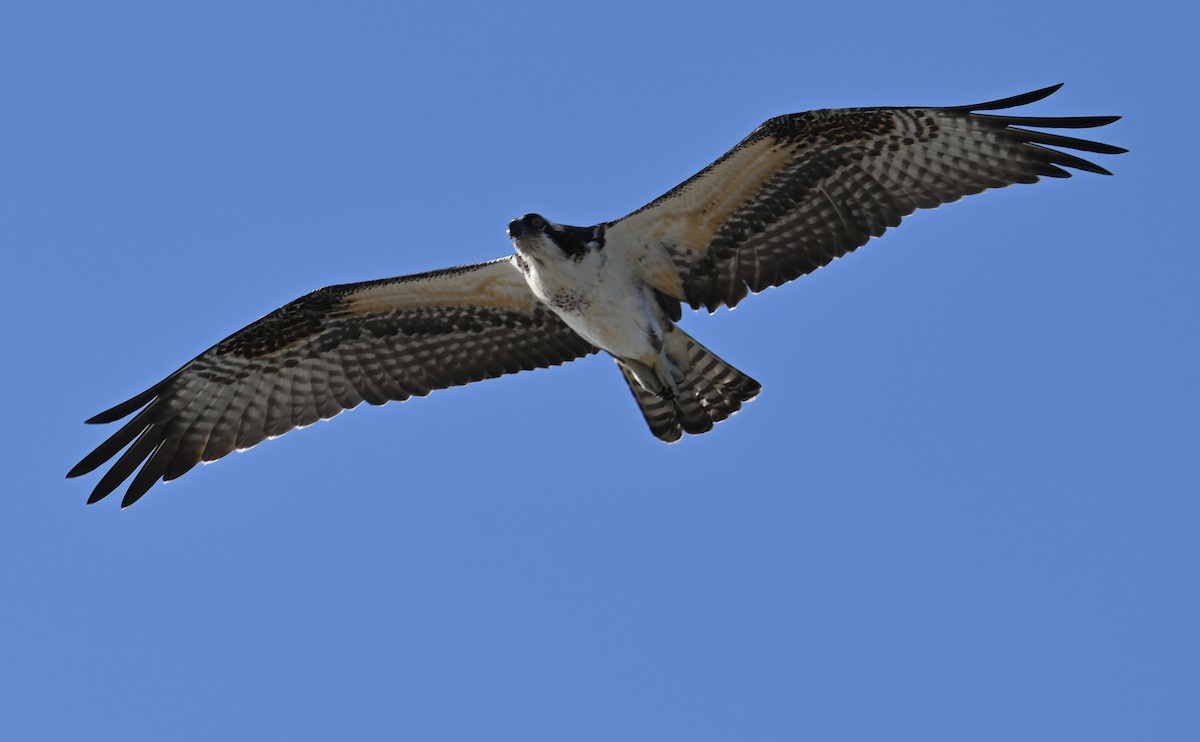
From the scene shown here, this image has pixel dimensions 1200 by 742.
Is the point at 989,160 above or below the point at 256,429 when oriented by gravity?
above

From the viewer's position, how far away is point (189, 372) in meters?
12.8

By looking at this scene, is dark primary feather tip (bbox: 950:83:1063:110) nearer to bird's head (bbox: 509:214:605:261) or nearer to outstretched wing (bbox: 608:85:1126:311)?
outstretched wing (bbox: 608:85:1126:311)

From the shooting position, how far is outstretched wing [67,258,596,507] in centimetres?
1268

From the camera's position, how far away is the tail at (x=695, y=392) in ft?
40.1

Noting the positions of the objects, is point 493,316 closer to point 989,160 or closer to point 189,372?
point 189,372

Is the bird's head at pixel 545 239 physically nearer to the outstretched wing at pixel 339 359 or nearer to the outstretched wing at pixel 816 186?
the outstretched wing at pixel 816 186

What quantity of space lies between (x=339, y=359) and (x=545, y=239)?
252cm

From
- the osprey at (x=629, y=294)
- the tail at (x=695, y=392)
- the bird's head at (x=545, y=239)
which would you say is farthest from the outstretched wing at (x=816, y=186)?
the bird's head at (x=545, y=239)

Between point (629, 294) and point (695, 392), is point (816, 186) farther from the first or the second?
point (695, 392)

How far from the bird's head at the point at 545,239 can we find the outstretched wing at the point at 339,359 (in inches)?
50.0

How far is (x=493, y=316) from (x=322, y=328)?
1.39 meters

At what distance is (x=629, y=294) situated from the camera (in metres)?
11.9

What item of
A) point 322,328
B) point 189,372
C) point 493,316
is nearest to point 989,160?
point 493,316

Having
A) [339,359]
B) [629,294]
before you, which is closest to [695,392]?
[629,294]
